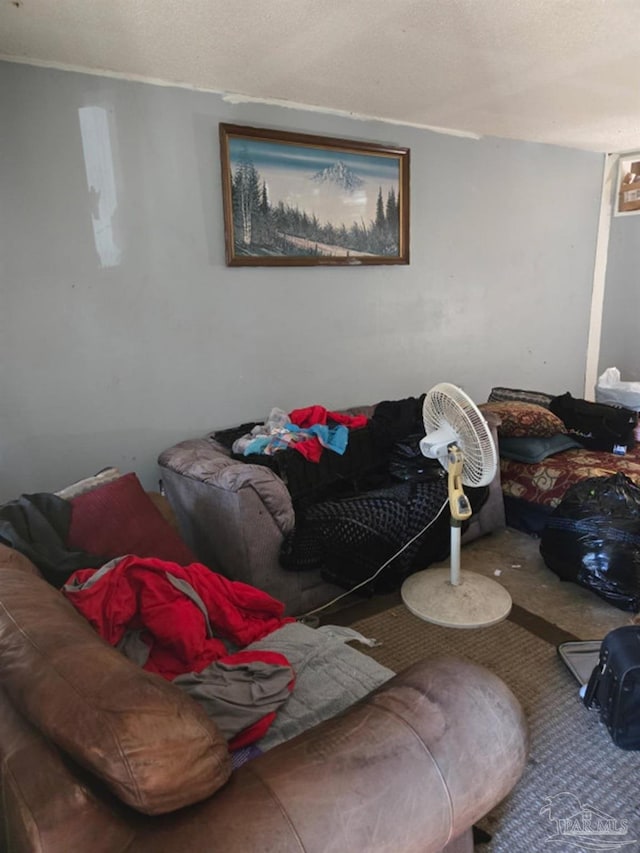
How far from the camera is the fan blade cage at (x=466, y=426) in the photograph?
1.93 meters

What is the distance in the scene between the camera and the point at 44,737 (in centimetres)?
79

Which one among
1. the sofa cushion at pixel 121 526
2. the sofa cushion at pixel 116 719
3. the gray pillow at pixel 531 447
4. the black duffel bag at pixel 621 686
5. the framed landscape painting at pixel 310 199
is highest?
the framed landscape painting at pixel 310 199

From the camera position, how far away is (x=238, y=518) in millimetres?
2055

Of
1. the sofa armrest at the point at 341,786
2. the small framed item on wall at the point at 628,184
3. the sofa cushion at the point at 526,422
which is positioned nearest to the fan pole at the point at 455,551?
the sofa cushion at the point at 526,422

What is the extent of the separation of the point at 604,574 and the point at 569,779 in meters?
0.93

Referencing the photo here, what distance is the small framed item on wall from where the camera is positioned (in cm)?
396

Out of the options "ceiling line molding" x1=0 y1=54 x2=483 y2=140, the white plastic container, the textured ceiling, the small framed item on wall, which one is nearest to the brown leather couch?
the textured ceiling

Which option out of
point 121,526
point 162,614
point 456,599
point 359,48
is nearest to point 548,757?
point 456,599

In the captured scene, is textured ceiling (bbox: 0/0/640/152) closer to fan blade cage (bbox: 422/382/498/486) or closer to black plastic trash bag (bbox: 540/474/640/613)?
fan blade cage (bbox: 422/382/498/486)

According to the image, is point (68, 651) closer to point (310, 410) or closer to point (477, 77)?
point (310, 410)

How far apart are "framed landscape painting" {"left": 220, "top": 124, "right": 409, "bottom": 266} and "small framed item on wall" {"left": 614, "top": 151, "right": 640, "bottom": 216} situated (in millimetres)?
1999

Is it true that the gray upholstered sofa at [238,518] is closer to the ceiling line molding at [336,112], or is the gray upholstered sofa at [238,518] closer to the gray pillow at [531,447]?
the gray pillow at [531,447]

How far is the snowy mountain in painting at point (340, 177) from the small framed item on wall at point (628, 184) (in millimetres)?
2302

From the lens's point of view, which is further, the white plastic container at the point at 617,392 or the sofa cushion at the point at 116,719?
the white plastic container at the point at 617,392
